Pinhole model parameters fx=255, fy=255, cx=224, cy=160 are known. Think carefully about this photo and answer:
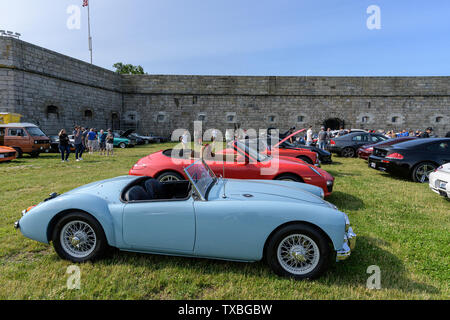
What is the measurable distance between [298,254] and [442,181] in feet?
15.5

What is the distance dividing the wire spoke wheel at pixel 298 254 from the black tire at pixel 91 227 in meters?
2.03

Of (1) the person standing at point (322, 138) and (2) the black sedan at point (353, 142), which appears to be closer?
(2) the black sedan at point (353, 142)

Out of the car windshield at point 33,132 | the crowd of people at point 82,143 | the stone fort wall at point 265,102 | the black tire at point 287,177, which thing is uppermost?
the stone fort wall at point 265,102

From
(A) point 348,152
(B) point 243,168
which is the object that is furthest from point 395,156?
(A) point 348,152

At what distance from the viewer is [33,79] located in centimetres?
1714

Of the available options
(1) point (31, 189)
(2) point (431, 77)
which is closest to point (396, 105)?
(2) point (431, 77)

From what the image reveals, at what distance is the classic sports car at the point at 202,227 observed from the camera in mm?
2707

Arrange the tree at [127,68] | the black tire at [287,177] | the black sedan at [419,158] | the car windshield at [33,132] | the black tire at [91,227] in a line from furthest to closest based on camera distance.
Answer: the tree at [127,68] → the car windshield at [33,132] → the black sedan at [419,158] → the black tire at [287,177] → the black tire at [91,227]

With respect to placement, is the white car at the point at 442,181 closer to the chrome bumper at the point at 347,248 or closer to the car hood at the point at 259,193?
the car hood at the point at 259,193

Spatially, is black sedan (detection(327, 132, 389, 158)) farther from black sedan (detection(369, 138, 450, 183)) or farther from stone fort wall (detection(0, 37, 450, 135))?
stone fort wall (detection(0, 37, 450, 135))

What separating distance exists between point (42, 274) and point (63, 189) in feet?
14.0

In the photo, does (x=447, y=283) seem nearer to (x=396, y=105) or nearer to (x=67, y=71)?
(x=67, y=71)

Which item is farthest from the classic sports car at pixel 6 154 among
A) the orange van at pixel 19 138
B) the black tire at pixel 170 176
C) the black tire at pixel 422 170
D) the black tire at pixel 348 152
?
the black tire at pixel 348 152

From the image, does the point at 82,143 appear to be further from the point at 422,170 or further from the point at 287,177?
the point at 422,170
